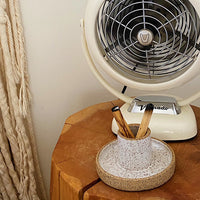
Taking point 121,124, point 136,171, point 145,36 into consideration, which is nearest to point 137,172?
point 136,171

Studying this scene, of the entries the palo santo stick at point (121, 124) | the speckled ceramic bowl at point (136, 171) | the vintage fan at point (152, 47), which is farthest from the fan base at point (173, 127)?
the palo santo stick at point (121, 124)

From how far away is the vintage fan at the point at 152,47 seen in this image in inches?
36.0

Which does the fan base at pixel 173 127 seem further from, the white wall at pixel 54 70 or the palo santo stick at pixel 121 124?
the white wall at pixel 54 70

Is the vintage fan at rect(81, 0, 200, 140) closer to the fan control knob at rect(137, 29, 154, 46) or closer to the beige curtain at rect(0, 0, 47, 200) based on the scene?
the fan control knob at rect(137, 29, 154, 46)

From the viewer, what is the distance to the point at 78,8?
54.0 inches

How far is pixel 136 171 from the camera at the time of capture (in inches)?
30.8

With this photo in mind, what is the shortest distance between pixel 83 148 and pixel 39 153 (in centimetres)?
65

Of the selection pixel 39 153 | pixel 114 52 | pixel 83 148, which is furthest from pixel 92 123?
pixel 39 153

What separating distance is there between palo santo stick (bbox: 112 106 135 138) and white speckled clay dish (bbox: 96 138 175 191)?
3.6 inches

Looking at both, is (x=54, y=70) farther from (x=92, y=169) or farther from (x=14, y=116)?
(x=92, y=169)

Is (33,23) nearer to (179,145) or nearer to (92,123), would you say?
(92,123)

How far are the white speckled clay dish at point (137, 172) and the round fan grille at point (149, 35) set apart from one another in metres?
0.31

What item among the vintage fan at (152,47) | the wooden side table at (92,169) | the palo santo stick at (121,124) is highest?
the vintage fan at (152,47)

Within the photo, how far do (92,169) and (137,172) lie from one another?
0.14 m
